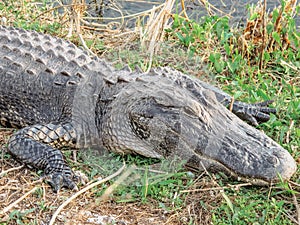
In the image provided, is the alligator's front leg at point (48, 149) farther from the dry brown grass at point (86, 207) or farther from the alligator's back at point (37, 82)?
the alligator's back at point (37, 82)

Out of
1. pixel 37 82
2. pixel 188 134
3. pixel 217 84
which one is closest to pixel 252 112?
pixel 217 84

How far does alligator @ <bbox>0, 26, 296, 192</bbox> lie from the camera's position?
3838mm

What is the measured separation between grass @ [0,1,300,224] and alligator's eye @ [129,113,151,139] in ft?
0.62

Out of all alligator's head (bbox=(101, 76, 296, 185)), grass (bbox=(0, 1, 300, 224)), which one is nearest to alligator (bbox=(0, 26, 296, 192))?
alligator's head (bbox=(101, 76, 296, 185))

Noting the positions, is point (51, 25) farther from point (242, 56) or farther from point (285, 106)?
point (285, 106)

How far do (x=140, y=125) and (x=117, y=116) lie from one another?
0.22 metres

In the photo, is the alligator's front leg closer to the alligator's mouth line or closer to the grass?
the grass

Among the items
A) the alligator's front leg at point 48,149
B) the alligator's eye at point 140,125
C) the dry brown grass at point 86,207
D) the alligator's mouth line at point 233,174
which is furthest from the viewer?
the alligator's eye at point 140,125

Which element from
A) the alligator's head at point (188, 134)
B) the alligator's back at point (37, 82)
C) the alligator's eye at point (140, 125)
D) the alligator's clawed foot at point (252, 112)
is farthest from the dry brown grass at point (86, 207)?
the alligator's clawed foot at point (252, 112)

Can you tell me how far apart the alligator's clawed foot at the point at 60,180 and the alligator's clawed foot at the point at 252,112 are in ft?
5.15

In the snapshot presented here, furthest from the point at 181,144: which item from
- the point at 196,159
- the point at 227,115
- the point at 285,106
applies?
the point at 285,106

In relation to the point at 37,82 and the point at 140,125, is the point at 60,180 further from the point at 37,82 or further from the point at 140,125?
the point at 37,82

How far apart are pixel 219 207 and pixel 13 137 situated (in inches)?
65.9

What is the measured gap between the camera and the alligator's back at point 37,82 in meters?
4.56
